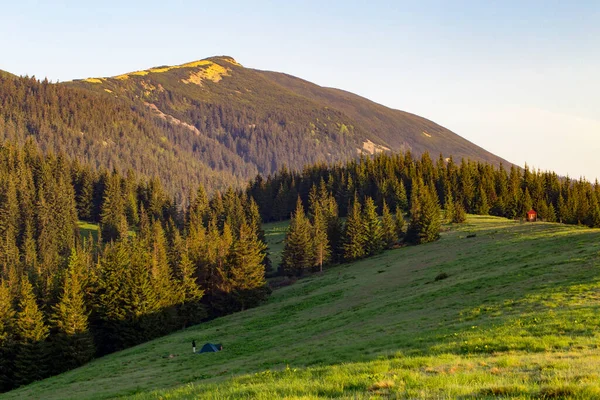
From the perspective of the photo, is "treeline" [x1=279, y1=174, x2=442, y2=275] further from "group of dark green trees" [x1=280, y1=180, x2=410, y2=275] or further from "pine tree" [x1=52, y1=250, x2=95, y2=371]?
"pine tree" [x1=52, y1=250, x2=95, y2=371]

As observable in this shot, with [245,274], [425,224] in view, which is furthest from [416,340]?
[425,224]

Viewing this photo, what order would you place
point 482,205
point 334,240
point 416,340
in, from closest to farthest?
1. point 416,340
2. point 334,240
3. point 482,205

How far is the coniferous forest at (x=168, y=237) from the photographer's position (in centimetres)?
5947

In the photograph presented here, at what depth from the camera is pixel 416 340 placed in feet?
79.9

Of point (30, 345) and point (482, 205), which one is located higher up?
point (482, 205)

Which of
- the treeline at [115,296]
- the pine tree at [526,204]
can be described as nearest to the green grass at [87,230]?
the treeline at [115,296]

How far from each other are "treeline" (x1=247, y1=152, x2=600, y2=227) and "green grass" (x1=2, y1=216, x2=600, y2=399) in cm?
5605

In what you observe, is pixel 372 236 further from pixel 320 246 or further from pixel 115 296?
pixel 115 296

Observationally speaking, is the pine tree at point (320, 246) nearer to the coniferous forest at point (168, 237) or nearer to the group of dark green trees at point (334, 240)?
the group of dark green trees at point (334, 240)

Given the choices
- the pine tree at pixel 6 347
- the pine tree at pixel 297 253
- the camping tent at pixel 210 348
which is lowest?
the pine tree at pixel 6 347

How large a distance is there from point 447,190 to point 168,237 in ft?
251

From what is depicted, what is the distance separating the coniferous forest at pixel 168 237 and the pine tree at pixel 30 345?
116 millimetres

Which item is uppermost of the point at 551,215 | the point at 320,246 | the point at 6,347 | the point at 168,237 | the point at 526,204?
the point at 526,204

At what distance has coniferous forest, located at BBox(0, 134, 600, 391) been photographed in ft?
195
